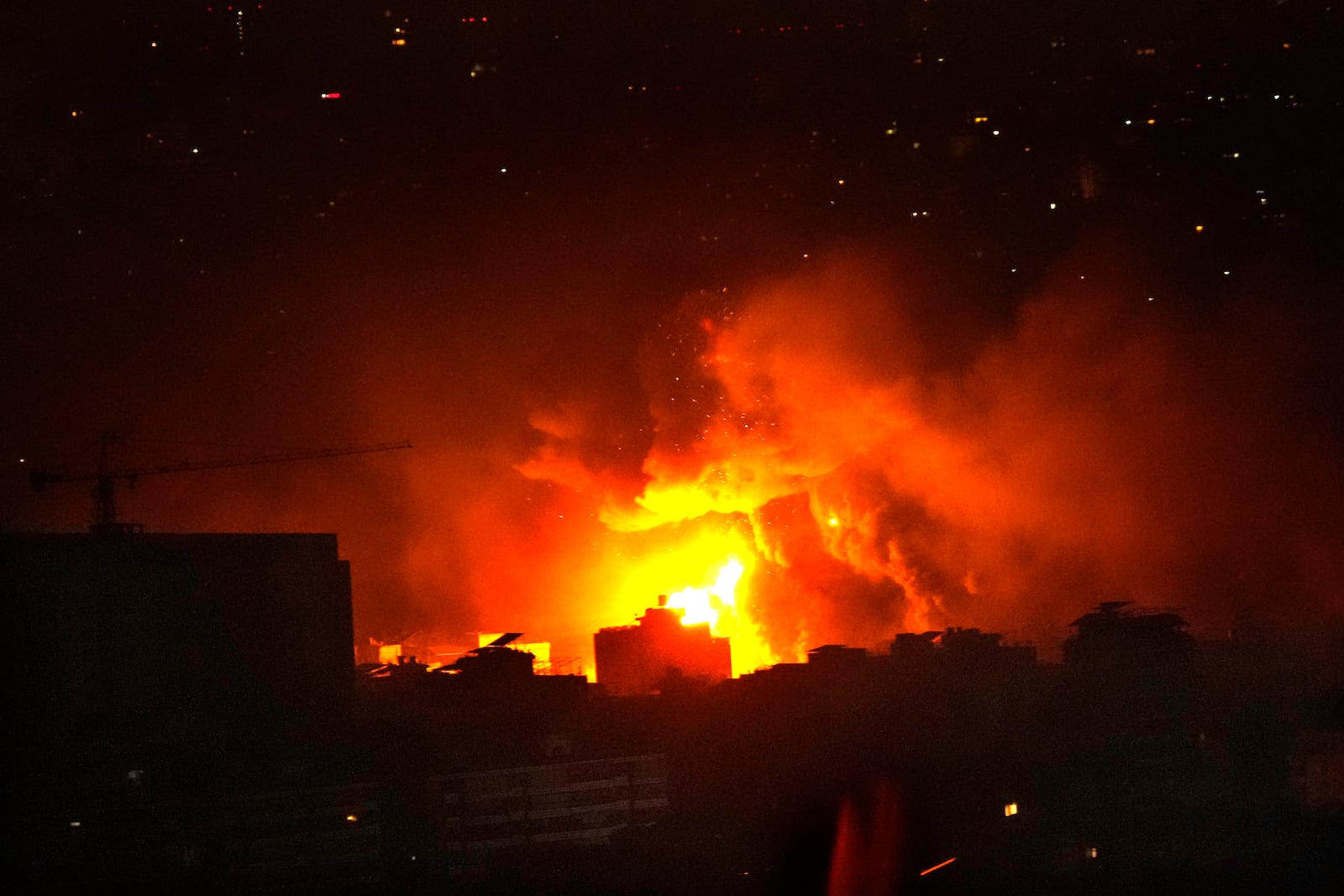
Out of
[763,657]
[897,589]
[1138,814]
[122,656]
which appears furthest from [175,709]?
[1138,814]

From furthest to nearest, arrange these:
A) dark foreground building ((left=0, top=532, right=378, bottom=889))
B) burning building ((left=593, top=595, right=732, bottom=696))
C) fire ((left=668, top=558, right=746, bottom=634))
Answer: fire ((left=668, top=558, right=746, bottom=634)) → burning building ((left=593, top=595, right=732, bottom=696)) → dark foreground building ((left=0, top=532, right=378, bottom=889))

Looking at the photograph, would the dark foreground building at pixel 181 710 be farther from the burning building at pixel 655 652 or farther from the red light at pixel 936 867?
the red light at pixel 936 867

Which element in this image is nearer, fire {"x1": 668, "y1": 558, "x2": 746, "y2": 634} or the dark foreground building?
the dark foreground building

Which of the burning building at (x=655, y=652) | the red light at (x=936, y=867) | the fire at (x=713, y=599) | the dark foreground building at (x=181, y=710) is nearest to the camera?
the red light at (x=936, y=867)

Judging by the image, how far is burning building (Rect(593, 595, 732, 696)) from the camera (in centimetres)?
3061

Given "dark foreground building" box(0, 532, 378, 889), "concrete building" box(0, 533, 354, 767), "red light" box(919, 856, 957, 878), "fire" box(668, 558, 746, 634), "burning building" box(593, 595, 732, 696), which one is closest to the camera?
"red light" box(919, 856, 957, 878)

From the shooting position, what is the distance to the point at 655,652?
30.8 m

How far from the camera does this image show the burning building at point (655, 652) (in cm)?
3061

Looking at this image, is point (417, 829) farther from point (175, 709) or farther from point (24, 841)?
point (175, 709)

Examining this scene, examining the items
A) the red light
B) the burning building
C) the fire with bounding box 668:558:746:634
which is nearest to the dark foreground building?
the burning building

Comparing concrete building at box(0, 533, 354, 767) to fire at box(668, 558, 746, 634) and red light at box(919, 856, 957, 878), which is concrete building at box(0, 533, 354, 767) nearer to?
fire at box(668, 558, 746, 634)

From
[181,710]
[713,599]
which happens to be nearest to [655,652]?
[713,599]

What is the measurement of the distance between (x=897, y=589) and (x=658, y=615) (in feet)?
17.5

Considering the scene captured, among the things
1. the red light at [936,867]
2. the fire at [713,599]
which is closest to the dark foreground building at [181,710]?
the fire at [713,599]
